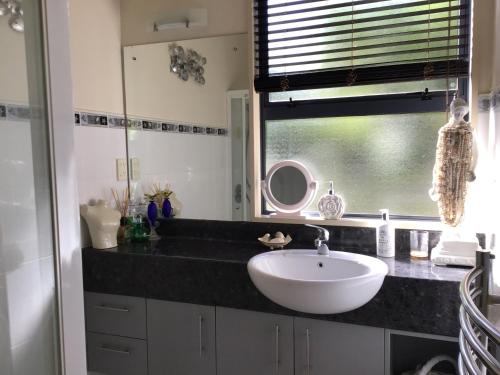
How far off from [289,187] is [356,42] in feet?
2.40

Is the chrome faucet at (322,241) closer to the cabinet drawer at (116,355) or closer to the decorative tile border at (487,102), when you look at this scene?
the decorative tile border at (487,102)

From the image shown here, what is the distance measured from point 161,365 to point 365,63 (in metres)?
1.64

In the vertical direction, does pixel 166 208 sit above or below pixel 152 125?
below

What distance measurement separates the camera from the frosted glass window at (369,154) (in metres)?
1.93

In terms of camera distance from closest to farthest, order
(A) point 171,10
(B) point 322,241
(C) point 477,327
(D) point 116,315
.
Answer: (C) point 477,327, (B) point 322,241, (D) point 116,315, (A) point 171,10

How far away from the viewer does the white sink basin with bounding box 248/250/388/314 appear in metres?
1.41

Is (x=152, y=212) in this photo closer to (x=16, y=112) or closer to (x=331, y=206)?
(x=331, y=206)

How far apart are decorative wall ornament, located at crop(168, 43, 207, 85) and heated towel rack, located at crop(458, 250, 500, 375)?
1652mm

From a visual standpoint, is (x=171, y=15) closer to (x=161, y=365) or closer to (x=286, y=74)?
(x=286, y=74)

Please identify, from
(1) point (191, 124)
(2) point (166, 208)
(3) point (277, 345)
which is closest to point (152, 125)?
(1) point (191, 124)

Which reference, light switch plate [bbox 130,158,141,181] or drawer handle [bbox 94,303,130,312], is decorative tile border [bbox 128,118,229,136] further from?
drawer handle [bbox 94,303,130,312]

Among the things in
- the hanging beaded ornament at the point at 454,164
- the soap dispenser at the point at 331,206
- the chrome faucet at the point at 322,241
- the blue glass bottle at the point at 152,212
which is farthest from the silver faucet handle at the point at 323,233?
the blue glass bottle at the point at 152,212

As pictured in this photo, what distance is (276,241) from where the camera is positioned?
1.94 metres

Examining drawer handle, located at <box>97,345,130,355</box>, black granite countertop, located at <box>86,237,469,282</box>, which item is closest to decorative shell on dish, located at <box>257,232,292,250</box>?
black granite countertop, located at <box>86,237,469,282</box>
